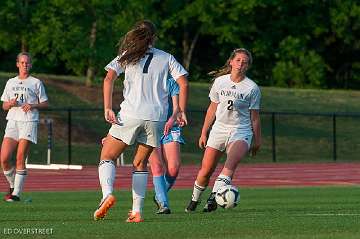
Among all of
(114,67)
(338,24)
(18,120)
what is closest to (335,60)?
(338,24)

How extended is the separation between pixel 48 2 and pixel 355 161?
13962 millimetres

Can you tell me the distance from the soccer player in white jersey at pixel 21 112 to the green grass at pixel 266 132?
1837cm

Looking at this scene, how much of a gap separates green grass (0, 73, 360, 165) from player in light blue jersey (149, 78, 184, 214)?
2073 cm

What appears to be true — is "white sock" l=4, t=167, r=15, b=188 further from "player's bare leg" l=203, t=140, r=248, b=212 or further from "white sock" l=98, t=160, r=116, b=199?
"white sock" l=98, t=160, r=116, b=199

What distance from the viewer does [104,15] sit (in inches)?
1817

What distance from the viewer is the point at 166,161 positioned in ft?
56.8

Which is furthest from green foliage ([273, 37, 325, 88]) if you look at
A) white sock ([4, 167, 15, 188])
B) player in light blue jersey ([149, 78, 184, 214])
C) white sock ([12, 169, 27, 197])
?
player in light blue jersey ([149, 78, 184, 214])

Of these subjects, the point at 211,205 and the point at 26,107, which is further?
the point at 26,107

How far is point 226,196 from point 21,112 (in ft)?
15.4

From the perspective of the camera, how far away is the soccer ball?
15.7 m

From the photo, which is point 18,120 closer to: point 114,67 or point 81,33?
point 114,67

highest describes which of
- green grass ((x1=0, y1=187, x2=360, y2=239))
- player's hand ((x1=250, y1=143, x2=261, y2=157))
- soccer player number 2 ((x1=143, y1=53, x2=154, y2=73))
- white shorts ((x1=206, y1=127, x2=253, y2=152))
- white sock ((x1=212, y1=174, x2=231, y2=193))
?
soccer player number 2 ((x1=143, y1=53, x2=154, y2=73))

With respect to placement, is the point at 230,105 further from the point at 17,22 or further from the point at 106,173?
the point at 17,22

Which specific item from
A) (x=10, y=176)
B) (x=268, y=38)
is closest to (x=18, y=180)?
(x=10, y=176)
